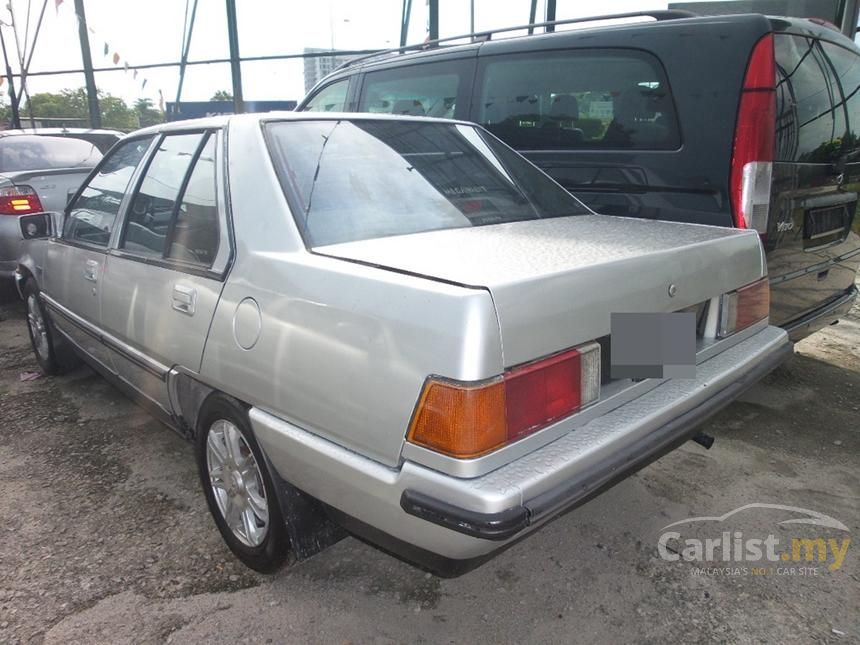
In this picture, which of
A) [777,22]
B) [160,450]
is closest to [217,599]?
[160,450]

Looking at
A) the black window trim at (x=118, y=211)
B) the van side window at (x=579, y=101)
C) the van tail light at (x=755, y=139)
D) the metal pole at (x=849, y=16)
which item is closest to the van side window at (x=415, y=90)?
the van side window at (x=579, y=101)

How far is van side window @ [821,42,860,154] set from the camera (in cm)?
345

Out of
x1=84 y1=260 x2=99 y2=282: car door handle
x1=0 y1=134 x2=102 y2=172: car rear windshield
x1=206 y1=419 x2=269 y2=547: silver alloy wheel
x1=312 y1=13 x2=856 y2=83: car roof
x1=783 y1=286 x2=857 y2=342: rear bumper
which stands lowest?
x1=206 y1=419 x2=269 y2=547: silver alloy wheel

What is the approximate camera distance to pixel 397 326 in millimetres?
1592

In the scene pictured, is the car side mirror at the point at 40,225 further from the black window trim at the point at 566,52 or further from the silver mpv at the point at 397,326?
the black window trim at the point at 566,52

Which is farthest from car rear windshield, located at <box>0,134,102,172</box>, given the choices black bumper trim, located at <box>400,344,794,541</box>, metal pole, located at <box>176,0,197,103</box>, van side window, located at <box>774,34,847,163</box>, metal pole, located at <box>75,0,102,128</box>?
metal pole, located at <box>75,0,102,128</box>

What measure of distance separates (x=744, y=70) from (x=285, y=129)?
6.80 ft

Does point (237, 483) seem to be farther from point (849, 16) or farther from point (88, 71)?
point (88, 71)

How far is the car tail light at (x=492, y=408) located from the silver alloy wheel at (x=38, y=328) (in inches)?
138

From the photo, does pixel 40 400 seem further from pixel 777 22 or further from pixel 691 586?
pixel 777 22

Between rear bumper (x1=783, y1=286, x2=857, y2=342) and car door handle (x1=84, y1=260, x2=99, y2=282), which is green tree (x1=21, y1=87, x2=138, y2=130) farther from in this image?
rear bumper (x1=783, y1=286, x2=857, y2=342)

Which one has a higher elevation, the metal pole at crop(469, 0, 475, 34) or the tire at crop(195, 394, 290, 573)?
the metal pole at crop(469, 0, 475, 34)

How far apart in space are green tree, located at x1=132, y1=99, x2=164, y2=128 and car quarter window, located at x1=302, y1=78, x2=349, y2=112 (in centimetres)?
799

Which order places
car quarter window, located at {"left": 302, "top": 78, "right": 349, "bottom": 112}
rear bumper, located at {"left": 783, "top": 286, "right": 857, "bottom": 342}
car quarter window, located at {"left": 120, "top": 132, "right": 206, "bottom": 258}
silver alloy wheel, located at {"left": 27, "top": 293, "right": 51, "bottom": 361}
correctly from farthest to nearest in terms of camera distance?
car quarter window, located at {"left": 302, "top": 78, "right": 349, "bottom": 112} → silver alloy wheel, located at {"left": 27, "top": 293, "right": 51, "bottom": 361} → rear bumper, located at {"left": 783, "top": 286, "right": 857, "bottom": 342} → car quarter window, located at {"left": 120, "top": 132, "right": 206, "bottom": 258}
